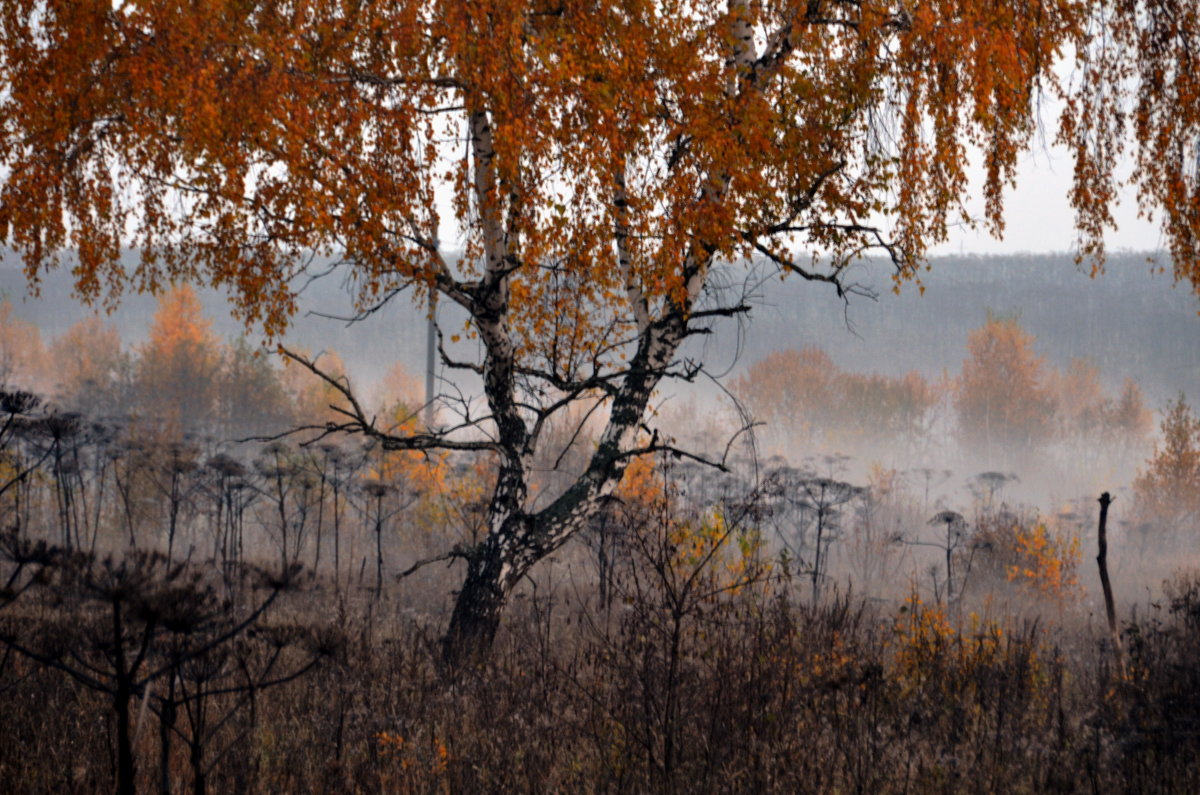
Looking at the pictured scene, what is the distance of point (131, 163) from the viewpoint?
6699 mm

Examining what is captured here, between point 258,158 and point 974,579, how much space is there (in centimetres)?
1500

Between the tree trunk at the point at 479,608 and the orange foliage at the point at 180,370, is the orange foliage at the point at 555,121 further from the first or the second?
the orange foliage at the point at 180,370

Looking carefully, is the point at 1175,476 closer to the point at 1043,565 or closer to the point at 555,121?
the point at 1043,565

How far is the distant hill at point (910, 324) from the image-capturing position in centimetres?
10875

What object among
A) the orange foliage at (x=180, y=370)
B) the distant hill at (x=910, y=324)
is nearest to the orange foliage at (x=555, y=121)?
the orange foliage at (x=180, y=370)

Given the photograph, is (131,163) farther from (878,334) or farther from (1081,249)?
(878,334)

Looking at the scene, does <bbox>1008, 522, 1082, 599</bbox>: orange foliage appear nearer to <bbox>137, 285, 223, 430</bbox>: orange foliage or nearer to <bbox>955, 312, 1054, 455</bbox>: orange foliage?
<bbox>137, 285, 223, 430</bbox>: orange foliage

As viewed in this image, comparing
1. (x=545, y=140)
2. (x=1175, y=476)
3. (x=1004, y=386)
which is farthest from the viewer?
(x=1004, y=386)

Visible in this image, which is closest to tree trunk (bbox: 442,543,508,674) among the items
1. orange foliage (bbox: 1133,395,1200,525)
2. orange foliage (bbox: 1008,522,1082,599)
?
orange foliage (bbox: 1008,522,1082,599)

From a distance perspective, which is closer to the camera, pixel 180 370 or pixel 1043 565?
pixel 1043 565

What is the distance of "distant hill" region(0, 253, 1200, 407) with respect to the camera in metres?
109

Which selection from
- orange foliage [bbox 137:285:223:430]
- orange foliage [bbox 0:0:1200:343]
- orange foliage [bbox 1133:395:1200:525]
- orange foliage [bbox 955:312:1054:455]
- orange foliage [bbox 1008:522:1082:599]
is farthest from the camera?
orange foliage [bbox 955:312:1054:455]

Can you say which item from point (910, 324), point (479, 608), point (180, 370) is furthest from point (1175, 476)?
point (910, 324)

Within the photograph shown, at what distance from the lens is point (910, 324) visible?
405ft
